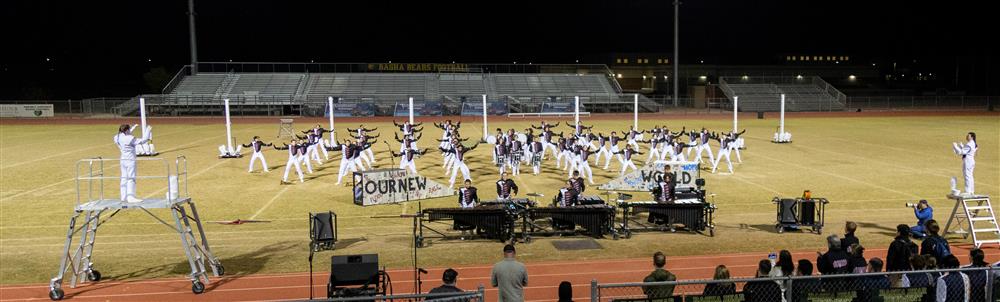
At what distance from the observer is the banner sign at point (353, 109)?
59156 mm

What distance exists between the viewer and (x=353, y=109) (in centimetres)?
5969

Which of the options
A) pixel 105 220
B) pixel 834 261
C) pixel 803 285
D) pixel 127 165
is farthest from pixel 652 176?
pixel 105 220

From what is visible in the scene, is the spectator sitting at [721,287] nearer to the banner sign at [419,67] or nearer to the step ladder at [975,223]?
the step ladder at [975,223]

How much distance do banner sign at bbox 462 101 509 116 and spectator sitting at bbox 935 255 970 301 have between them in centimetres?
5269

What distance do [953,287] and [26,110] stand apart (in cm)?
6415

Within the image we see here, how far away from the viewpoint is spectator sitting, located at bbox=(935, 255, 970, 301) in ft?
26.9

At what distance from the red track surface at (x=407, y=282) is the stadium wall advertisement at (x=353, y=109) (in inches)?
1889

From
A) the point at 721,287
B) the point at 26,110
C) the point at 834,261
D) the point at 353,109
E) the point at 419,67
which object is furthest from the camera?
the point at 419,67

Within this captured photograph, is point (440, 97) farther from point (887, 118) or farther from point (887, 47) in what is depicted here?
point (887, 47)

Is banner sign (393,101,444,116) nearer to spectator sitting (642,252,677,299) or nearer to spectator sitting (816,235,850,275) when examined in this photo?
spectator sitting (816,235,850,275)

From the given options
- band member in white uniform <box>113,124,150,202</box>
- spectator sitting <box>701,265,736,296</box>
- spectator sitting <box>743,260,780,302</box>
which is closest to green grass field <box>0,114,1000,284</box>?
band member in white uniform <box>113,124,150,202</box>

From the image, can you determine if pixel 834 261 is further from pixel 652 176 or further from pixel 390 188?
pixel 390 188

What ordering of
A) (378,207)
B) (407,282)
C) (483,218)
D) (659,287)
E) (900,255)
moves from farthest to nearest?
(378,207) < (483,218) < (407,282) < (900,255) < (659,287)

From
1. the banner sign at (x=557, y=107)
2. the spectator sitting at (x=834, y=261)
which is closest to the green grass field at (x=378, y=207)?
the spectator sitting at (x=834, y=261)
